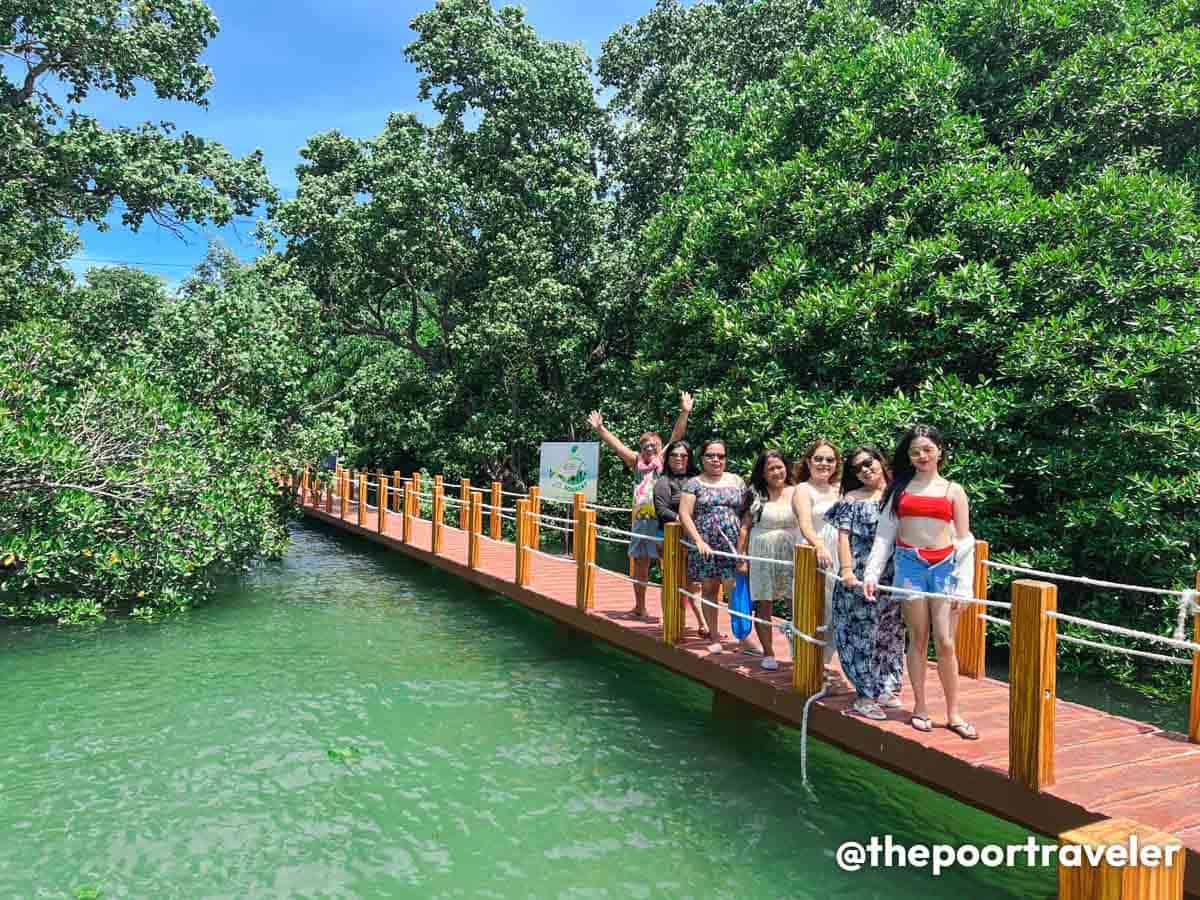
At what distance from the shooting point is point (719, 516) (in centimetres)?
630

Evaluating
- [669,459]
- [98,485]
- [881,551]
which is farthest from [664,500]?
[98,485]

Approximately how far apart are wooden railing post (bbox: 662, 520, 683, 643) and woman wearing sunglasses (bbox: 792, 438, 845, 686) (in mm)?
1300

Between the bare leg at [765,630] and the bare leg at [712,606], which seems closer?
the bare leg at [765,630]

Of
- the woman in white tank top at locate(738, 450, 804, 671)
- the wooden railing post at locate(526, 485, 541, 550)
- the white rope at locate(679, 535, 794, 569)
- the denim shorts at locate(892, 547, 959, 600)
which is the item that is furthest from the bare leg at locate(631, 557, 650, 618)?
the denim shorts at locate(892, 547, 959, 600)

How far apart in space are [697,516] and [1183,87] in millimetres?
8271

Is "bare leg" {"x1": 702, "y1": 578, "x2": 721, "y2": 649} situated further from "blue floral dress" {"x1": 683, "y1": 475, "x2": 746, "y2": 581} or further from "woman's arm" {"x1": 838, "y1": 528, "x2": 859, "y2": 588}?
"woman's arm" {"x1": 838, "y1": 528, "x2": 859, "y2": 588}

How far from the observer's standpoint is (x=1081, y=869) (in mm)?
1758

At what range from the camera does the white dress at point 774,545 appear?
5777mm

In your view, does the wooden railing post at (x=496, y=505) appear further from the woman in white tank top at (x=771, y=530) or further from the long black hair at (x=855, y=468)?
the long black hair at (x=855, y=468)

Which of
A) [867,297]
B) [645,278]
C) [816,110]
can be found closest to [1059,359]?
[867,297]

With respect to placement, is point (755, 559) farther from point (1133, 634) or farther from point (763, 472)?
point (1133, 634)

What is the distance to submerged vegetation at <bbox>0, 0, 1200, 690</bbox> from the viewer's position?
834cm

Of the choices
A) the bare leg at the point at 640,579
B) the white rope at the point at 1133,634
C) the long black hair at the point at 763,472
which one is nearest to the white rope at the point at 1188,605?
the white rope at the point at 1133,634

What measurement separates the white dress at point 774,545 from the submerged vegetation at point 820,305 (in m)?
3.37
